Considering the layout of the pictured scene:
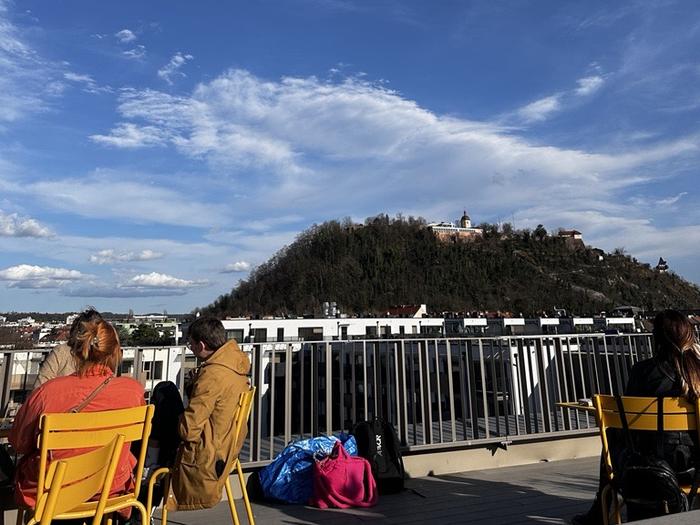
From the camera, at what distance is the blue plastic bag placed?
367 cm

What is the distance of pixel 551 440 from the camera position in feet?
16.4

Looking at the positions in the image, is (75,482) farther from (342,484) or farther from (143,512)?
(342,484)

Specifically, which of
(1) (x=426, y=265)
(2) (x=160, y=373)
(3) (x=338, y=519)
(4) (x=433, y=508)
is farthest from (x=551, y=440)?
(1) (x=426, y=265)

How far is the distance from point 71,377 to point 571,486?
3.83 meters

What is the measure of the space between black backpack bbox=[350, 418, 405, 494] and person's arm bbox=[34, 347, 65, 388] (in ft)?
7.29

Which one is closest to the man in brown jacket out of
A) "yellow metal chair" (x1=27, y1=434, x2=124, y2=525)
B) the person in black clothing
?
"yellow metal chair" (x1=27, y1=434, x2=124, y2=525)

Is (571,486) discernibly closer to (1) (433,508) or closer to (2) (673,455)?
(1) (433,508)

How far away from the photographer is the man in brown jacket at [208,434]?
7.84ft

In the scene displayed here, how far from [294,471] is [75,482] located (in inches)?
89.2

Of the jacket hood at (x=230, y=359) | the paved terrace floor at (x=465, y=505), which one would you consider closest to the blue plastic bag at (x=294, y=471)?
the paved terrace floor at (x=465, y=505)

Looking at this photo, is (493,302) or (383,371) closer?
(383,371)

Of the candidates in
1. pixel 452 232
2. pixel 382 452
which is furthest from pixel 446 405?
pixel 452 232

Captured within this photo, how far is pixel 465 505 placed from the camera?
3.57 metres

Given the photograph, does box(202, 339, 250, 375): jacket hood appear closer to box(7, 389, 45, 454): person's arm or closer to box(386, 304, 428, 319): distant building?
box(7, 389, 45, 454): person's arm
